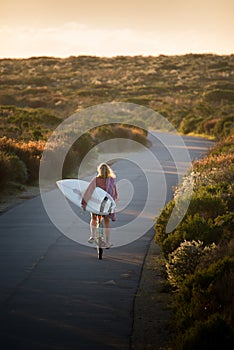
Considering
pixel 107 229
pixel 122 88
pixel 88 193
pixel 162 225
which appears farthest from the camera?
pixel 122 88

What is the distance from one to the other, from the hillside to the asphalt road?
18.0 m

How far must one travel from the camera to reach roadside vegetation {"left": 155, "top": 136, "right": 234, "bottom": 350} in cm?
611

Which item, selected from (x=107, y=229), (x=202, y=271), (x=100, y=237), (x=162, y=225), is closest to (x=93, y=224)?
(x=107, y=229)

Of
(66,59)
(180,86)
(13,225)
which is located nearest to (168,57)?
(66,59)

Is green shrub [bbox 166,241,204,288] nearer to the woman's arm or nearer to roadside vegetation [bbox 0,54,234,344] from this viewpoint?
roadside vegetation [bbox 0,54,234,344]

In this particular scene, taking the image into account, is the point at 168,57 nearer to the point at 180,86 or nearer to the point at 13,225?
the point at 180,86

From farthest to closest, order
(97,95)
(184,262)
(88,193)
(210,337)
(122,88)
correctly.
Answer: (122,88) → (97,95) → (88,193) → (184,262) → (210,337)

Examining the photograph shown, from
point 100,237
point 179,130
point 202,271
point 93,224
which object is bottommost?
point 179,130

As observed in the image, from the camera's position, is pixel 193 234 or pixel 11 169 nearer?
pixel 193 234

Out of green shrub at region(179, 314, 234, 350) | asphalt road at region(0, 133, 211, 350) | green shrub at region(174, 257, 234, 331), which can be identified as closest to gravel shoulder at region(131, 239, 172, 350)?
asphalt road at region(0, 133, 211, 350)

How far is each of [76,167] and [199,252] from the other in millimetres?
17625

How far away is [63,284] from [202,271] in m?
2.52

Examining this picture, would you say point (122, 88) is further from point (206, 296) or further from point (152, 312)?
point (206, 296)

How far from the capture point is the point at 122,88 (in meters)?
93.5
